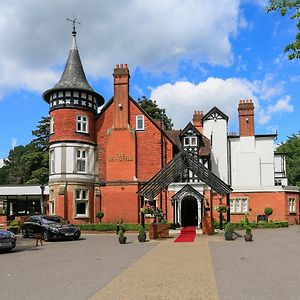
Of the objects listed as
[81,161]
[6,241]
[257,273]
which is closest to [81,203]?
[81,161]

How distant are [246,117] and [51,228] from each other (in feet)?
77.0

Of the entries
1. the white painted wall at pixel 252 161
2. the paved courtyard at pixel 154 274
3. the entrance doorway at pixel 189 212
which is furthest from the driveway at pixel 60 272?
the white painted wall at pixel 252 161

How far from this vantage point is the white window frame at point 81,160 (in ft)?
109

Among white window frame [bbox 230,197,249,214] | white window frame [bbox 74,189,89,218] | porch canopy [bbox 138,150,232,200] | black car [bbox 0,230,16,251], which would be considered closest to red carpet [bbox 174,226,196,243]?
porch canopy [bbox 138,150,232,200]

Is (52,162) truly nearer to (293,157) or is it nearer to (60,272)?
(60,272)

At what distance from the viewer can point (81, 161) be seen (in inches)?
1326

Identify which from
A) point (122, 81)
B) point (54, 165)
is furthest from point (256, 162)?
point (54, 165)

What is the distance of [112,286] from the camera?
30.6ft

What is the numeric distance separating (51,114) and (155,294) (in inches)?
1072

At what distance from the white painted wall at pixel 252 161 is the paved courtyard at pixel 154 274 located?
927 inches

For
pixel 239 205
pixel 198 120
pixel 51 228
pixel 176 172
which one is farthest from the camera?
pixel 198 120

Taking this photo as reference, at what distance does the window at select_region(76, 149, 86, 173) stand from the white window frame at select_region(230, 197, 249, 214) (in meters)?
13.4

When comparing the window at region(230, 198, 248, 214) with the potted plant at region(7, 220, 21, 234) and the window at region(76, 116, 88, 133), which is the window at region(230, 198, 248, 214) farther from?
the potted plant at region(7, 220, 21, 234)

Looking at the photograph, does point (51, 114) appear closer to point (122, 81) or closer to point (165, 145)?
point (122, 81)
